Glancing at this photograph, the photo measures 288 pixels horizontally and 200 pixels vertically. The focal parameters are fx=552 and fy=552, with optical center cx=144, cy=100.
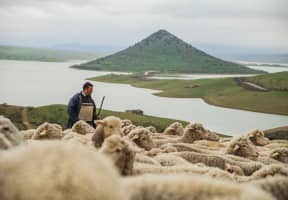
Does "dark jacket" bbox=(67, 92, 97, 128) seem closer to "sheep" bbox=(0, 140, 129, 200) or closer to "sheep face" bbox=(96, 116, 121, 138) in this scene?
"sheep face" bbox=(96, 116, 121, 138)

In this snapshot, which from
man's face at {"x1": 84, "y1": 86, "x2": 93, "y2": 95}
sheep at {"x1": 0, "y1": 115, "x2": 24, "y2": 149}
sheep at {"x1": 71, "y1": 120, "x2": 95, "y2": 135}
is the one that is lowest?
sheep at {"x1": 71, "y1": 120, "x2": 95, "y2": 135}

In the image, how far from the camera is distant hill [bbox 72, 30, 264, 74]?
34.7 metres

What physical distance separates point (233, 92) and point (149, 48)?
1480 centimetres

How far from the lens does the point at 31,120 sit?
604 inches

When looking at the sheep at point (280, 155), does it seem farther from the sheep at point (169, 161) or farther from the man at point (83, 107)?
the man at point (83, 107)

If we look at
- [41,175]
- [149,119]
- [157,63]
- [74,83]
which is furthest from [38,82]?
[41,175]

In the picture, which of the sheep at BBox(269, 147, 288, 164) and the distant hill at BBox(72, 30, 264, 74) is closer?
the sheep at BBox(269, 147, 288, 164)

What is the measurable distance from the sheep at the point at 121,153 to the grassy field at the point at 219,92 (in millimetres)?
15874

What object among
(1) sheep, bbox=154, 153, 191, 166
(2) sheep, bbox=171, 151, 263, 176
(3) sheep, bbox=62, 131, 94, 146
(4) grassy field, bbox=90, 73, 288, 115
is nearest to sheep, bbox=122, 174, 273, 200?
(3) sheep, bbox=62, 131, 94, 146

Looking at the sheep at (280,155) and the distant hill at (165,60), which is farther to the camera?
the distant hill at (165,60)

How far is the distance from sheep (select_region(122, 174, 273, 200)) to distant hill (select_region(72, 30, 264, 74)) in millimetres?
30854

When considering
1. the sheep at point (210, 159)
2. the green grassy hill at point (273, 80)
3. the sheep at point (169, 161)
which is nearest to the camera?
the sheep at point (169, 161)

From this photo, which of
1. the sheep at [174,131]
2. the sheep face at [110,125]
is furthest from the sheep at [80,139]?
the sheep at [174,131]

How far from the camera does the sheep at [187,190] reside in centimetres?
246
